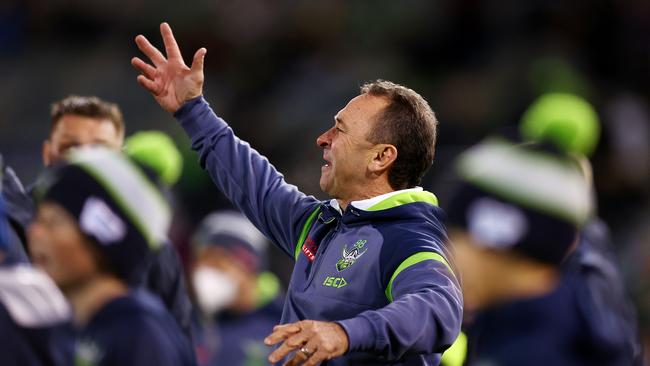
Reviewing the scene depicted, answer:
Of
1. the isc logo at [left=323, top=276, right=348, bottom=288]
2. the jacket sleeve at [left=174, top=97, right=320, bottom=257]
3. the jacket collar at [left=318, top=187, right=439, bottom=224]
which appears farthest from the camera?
the jacket sleeve at [left=174, top=97, right=320, bottom=257]

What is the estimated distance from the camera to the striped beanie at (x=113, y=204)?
3508mm

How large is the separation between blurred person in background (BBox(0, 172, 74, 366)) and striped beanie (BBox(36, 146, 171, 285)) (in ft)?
0.73

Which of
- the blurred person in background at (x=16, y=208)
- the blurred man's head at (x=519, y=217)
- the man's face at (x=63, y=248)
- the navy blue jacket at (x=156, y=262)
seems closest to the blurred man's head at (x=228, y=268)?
the navy blue jacket at (x=156, y=262)

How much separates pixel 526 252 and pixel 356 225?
149cm

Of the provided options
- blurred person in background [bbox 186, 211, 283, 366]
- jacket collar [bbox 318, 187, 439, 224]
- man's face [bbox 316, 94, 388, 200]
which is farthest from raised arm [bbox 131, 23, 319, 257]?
blurred person in background [bbox 186, 211, 283, 366]

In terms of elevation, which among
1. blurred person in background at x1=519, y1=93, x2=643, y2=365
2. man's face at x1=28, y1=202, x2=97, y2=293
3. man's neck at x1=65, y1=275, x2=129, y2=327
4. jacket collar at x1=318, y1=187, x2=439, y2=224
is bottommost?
blurred person in background at x1=519, y1=93, x2=643, y2=365

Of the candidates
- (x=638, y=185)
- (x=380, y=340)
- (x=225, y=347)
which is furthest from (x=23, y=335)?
(x=638, y=185)

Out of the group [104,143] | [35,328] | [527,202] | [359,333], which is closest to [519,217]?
[527,202]

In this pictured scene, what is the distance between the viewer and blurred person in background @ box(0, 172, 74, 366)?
141 inches

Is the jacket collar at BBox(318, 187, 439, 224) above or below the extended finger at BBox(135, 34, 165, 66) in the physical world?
below

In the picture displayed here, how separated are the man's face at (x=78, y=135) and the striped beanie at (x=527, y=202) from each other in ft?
10.2

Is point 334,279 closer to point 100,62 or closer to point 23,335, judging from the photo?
point 23,335

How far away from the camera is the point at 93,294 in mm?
3531

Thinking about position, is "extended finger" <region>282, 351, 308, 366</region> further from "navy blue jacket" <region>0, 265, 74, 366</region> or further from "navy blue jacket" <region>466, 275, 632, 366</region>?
"navy blue jacket" <region>466, 275, 632, 366</region>
